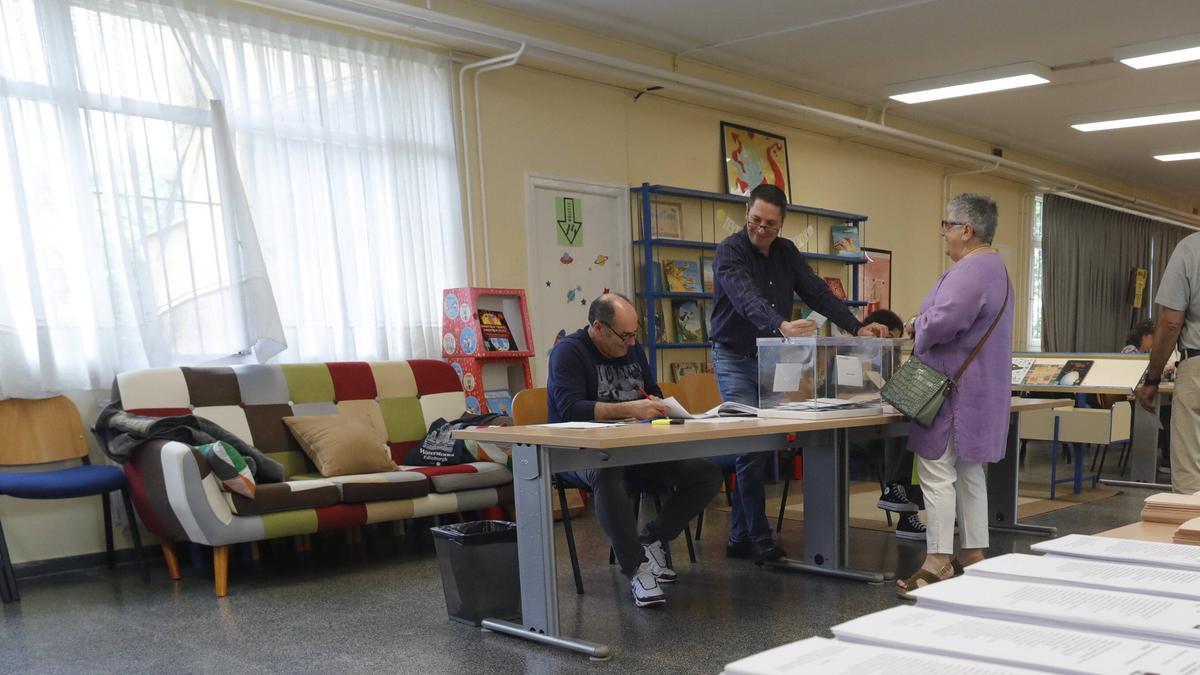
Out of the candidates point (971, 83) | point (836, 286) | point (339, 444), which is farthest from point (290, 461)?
point (971, 83)

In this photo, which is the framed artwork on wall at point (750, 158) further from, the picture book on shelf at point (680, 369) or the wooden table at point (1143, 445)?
the wooden table at point (1143, 445)

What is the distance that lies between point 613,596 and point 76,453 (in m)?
2.45

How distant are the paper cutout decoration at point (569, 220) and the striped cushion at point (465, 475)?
7.08 feet

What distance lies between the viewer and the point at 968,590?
862mm

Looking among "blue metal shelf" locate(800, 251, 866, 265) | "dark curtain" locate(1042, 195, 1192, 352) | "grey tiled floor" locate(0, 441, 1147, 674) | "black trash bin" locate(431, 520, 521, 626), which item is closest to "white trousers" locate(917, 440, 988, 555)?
"grey tiled floor" locate(0, 441, 1147, 674)

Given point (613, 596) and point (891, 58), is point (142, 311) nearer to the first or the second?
point (613, 596)

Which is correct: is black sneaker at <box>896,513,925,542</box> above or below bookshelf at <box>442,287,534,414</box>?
below

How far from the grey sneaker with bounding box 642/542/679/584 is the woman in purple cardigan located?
886 millimetres

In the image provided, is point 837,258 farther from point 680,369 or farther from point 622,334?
point 622,334

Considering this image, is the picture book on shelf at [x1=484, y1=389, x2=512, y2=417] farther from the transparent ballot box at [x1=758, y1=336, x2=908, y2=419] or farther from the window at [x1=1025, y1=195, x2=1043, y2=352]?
the window at [x1=1025, y1=195, x2=1043, y2=352]

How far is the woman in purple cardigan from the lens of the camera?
3.32 meters

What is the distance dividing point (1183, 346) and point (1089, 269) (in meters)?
9.51

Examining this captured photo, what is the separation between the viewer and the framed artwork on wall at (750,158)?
25.0 ft

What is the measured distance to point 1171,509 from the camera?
53.3 inches
